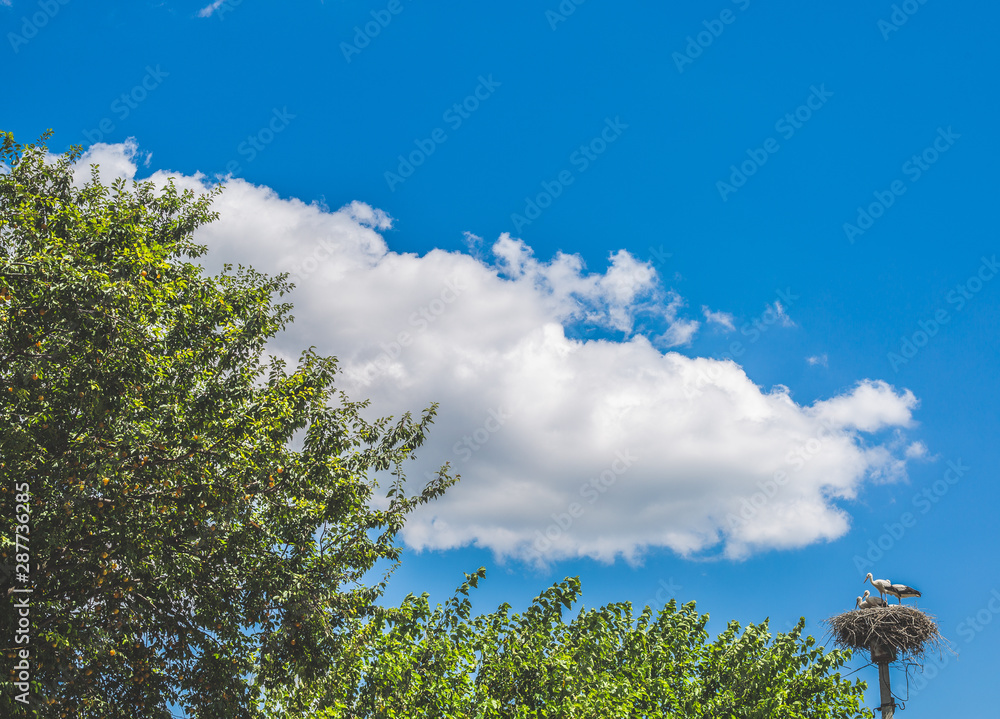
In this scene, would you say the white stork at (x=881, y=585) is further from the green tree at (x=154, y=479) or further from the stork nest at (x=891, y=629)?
the green tree at (x=154, y=479)

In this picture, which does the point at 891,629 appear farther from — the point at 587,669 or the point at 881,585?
the point at 587,669

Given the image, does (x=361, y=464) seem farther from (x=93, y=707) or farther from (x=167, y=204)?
(x=167, y=204)

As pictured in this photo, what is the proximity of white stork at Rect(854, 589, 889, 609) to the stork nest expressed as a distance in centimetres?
71

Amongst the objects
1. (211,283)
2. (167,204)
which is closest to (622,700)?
(211,283)

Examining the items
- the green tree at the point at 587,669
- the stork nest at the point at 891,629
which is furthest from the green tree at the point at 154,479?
the stork nest at the point at 891,629

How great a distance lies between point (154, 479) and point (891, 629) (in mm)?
21647

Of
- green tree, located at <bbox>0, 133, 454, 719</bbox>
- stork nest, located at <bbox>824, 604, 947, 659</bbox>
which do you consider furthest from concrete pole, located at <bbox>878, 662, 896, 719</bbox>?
green tree, located at <bbox>0, 133, 454, 719</bbox>

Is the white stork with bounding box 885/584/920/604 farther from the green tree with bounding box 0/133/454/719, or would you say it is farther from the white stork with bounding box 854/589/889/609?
the green tree with bounding box 0/133/454/719

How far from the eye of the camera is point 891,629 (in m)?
22.6

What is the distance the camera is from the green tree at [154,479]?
10.3 metres

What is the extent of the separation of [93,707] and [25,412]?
5612mm

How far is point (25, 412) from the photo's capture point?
10641 millimetres

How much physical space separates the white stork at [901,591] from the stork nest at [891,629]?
1479mm

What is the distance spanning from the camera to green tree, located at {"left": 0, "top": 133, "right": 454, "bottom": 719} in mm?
10258
